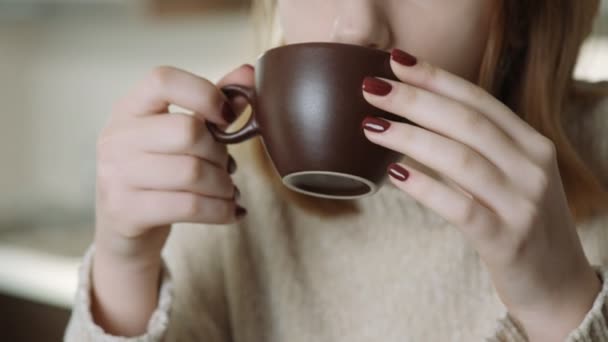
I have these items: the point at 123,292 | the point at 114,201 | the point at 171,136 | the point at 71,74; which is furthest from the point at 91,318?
the point at 71,74

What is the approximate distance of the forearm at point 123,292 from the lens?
911mm

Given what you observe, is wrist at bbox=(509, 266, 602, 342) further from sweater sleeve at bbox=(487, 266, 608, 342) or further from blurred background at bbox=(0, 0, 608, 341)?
blurred background at bbox=(0, 0, 608, 341)

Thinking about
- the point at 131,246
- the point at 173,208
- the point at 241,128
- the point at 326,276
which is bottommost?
the point at 326,276

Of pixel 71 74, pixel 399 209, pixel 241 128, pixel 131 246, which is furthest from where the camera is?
pixel 71 74

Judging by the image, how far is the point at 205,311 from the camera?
1.11 meters

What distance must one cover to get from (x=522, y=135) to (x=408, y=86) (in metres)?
0.11

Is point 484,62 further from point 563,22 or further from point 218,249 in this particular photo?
point 218,249

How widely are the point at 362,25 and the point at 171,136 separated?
225 mm

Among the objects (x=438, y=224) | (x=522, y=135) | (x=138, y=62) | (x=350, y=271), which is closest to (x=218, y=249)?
(x=350, y=271)

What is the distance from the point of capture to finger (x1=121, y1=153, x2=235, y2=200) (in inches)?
29.7

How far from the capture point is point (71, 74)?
250 centimetres

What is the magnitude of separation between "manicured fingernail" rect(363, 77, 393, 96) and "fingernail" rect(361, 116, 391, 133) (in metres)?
0.03

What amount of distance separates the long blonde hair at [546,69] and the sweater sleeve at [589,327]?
20cm

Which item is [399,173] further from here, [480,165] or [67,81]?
[67,81]
